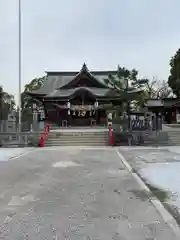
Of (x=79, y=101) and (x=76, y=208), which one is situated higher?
(x=79, y=101)

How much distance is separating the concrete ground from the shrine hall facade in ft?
99.2

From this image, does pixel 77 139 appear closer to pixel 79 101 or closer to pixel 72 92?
pixel 72 92

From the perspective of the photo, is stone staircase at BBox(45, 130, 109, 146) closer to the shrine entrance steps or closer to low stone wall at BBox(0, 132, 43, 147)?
the shrine entrance steps

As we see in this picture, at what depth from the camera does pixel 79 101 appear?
4256 centimetres

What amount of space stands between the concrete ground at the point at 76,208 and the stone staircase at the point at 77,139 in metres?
14.8

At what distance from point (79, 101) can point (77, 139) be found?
52.2 ft

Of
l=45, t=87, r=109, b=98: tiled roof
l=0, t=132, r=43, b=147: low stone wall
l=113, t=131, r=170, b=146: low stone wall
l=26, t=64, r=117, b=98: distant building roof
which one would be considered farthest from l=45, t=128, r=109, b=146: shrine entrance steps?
l=26, t=64, r=117, b=98: distant building roof

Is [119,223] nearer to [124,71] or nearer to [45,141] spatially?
[45,141]

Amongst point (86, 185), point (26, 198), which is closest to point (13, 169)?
point (86, 185)

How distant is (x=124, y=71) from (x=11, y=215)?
109 ft

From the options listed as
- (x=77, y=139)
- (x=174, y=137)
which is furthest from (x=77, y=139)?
(x=174, y=137)

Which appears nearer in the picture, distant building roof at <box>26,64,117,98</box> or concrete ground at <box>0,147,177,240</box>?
concrete ground at <box>0,147,177,240</box>

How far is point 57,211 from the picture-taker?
6.29 meters

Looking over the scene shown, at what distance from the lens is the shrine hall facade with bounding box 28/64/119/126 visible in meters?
41.3
